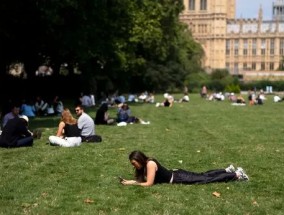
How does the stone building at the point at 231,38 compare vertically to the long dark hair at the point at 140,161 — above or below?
above

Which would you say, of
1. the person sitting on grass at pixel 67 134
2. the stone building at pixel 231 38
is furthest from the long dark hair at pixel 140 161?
the stone building at pixel 231 38

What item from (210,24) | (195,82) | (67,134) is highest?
(210,24)

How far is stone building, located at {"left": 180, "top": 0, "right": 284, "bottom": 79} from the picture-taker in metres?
107

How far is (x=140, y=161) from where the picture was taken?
7.98 metres

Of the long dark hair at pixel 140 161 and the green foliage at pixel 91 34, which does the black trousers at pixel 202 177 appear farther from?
the green foliage at pixel 91 34

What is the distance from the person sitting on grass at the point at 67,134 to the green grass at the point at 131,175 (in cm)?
22

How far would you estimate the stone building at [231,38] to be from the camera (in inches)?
4222

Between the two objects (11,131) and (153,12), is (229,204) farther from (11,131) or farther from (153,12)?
(153,12)

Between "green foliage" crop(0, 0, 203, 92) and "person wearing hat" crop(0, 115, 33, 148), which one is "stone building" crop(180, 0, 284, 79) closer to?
"green foliage" crop(0, 0, 203, 92)

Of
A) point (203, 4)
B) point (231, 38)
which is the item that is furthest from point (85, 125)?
point (231, 38)

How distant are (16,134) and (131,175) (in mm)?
3842

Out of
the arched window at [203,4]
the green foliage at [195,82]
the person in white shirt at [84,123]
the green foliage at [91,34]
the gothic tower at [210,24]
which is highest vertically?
the arched window at [203,4]

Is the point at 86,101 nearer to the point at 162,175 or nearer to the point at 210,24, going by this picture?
the point at 162,175

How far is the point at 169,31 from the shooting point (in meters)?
47.9
